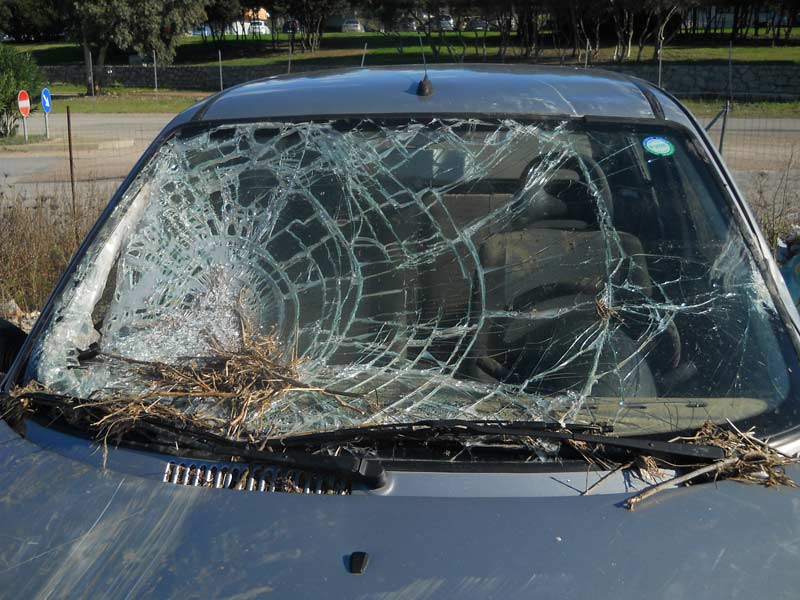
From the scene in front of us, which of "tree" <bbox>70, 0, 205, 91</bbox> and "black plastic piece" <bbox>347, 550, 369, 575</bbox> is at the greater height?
"tree" <bbox>70, 0, 205, 91</bbox>

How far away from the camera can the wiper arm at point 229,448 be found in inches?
68.1

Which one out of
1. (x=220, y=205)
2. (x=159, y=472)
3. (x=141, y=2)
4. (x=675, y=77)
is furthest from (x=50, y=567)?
(x=141, y=2)

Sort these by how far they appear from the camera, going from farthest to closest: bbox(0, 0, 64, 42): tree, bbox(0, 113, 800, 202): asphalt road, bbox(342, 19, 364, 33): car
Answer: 1. bbox(342, 19, 364, 33): car
2. bbox(0, 0, 64, 42): tree
3. bbox(0, 113, 800, 202): asphalt road

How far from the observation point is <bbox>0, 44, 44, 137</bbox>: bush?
21.8 meters

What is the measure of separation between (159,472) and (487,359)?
832mm

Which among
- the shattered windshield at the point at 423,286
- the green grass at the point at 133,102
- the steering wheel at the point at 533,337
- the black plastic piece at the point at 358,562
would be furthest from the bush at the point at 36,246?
the green grass at the point at 133,102

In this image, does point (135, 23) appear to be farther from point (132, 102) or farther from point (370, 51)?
point (370, 51)

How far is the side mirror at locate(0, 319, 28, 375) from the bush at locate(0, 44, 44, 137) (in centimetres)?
2142

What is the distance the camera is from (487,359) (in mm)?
2186

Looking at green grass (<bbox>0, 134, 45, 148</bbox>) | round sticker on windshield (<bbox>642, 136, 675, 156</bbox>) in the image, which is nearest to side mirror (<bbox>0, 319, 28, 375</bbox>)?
round sticker on windshield (<bbox>642, 136, 675, 156</bbox>)

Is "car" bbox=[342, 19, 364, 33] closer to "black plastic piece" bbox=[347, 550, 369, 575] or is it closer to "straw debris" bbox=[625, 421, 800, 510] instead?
"straw debris" bbox=[625, 421, 800, 510]

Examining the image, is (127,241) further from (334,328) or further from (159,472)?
(159,472)

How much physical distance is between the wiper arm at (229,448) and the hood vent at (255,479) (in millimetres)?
16

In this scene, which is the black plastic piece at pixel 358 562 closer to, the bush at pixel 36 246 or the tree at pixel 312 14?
the bush at pixel 36 246
